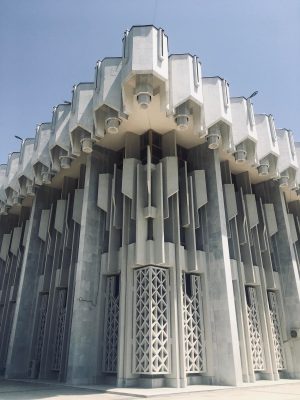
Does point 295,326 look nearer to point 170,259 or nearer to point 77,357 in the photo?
point 170,259

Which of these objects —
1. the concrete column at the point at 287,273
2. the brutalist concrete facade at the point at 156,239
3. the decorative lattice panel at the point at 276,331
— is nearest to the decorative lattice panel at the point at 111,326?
the brutalist concrete facade at the point at 156,239

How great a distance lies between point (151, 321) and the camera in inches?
506

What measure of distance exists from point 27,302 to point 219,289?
10.4m

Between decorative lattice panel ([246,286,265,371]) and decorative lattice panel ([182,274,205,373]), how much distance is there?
125 inches

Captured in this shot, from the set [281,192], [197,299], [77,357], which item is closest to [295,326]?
[197,299]

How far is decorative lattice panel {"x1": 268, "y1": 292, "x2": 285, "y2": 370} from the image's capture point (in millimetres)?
16766

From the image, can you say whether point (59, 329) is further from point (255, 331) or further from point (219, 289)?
point (255, 331)

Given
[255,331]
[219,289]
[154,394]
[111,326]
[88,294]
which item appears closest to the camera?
[154,394]

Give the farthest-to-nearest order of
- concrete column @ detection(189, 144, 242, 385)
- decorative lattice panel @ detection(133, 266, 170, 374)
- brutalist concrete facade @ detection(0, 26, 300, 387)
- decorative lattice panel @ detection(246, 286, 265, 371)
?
1. decorative lattice panel @ detection(246, 286, 265, 371)
2. brutalist concrete facade @ detection(0, 26, 300, 387)
3. concrete column @ detection(189, 144, 242, 385)
4. decorative lattice panel @ detection(133, 266, 170, 374)

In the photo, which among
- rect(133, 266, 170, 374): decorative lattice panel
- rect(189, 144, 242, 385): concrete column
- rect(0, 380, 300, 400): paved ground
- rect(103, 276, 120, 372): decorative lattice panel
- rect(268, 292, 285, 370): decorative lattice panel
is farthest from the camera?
rect(268, 292, 285, 370): decorative lattice panel

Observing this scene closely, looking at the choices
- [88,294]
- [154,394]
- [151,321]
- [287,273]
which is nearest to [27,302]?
[88,294]

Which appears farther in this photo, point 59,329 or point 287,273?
point 287,273

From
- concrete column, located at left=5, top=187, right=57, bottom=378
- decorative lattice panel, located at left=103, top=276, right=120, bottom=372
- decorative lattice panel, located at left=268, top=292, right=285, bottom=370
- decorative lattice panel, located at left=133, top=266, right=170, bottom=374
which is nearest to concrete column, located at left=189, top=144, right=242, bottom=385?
decorative lattice panel, located at left=133, top=266, right=170, bottom=374

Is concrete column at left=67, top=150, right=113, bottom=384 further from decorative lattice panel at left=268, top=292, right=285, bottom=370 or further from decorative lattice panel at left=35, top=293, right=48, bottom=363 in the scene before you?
decorative lattice panel at left=268, top=292, right=285, bottom=370
